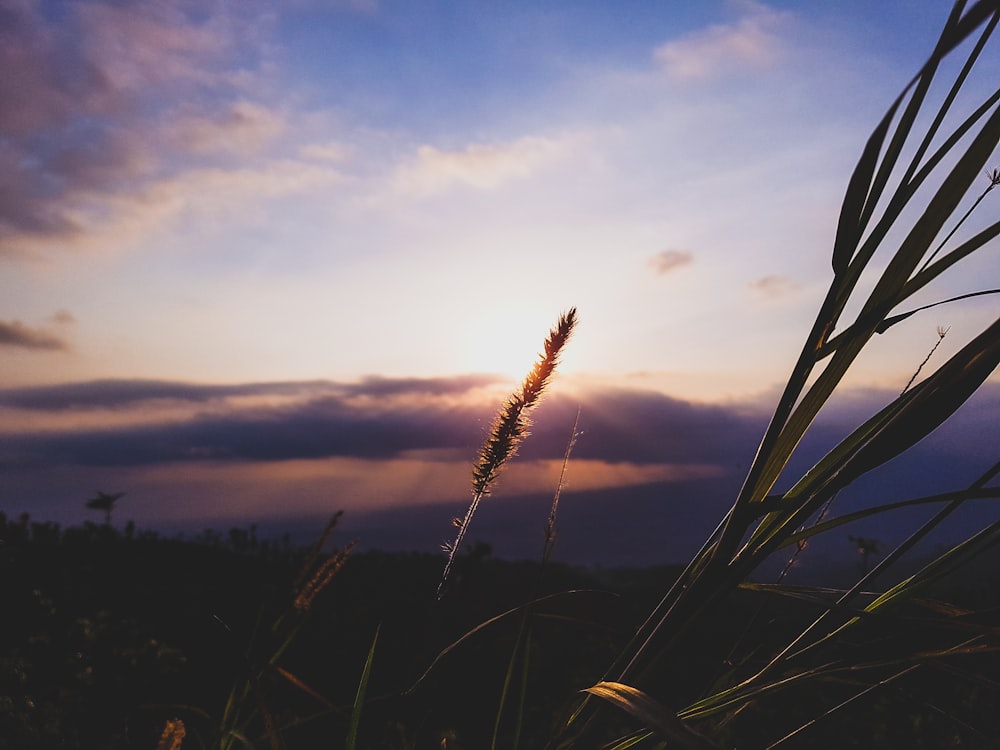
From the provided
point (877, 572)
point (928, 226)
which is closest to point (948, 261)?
point (928, 226)

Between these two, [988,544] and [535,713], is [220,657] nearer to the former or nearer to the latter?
[535,713]

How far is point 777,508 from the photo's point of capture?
93cm

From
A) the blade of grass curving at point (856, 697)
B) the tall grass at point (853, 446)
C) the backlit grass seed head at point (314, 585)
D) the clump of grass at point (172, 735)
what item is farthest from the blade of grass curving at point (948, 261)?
the clump of grass at point (172, 735)

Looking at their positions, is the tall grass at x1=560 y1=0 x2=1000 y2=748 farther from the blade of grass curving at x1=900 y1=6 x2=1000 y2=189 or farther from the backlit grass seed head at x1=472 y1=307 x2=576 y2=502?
the backlit grass seed head at x1=472 y1=307 x2=576 y2=502

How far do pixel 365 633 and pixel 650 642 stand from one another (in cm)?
794

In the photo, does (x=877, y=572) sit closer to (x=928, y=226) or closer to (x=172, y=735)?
(x=928, y=226)

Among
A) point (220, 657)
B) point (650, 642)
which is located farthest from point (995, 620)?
point (220, 657)

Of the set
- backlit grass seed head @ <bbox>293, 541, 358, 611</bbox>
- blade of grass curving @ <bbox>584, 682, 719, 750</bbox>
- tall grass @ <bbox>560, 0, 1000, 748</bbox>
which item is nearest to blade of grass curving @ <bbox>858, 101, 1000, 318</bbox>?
tall grass @ <bbox>560, 0, 1000, 748</bbox>

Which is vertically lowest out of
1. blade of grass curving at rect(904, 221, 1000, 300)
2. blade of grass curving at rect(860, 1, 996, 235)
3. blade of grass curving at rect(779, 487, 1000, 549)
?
blade of grass curving at rect(779, 487, 1000, 549)

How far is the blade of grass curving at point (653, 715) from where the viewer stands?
761 mm

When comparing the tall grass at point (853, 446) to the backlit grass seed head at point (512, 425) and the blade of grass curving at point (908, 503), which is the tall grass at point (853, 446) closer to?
the blade of grass curving at point (908, 503)

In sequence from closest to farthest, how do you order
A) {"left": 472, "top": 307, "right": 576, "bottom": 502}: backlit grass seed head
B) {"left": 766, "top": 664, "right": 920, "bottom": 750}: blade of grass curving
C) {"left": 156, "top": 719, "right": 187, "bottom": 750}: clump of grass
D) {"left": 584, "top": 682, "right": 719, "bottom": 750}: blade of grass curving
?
{"left": 584, "top": 682, "right": 719, "bottom": 750}: blade of grass curving < {"left": 766, "top": 664, "right": 920, "bottom": 750}: blade of grass curving < {"left": 156, "top": 719, "right": 187, "bottom": 750}: clump of grass < {"left": 472, "top": 307, "right": 576, "bottom": 502}: backlit grass seed head

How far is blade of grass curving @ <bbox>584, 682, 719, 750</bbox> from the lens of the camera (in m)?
0.76

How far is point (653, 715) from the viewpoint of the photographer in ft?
2.64
